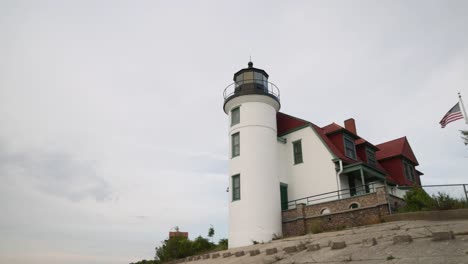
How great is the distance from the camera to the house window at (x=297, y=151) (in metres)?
24.1

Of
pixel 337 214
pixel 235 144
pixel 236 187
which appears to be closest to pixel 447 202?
pixel 337 214

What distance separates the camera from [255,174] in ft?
71.7

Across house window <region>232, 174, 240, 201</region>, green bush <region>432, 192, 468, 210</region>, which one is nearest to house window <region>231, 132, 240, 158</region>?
house window <region>232, 174, 240, 201</region>

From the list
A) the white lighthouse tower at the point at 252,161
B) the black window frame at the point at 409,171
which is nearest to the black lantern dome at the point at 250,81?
the white lighthouse tower at the point at 252,161

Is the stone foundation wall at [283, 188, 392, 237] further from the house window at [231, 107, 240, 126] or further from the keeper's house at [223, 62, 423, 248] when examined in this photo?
the house window at [231, 107, 240, 126]

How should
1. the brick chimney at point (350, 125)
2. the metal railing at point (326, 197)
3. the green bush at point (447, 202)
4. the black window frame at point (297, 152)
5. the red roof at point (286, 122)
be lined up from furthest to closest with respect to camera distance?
the brick chimney at point (350, 125), the red roof at point (286, 122), the black window frame at point (297, 152), the metal railing at point (326, 197), the green bush at point (447, 202)

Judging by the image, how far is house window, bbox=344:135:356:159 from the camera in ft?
81.3

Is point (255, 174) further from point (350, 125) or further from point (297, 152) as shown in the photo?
point (350, 125)

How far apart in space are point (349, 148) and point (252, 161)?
294 inches

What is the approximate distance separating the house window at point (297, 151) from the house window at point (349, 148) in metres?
3.17

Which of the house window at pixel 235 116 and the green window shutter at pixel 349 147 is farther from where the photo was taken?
the green window shutter at pixel 349 147

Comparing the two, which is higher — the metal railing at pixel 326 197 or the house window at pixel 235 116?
the house window at pixel 235 116

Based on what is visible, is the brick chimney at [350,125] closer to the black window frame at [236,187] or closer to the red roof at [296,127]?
the red roof at [296,127]

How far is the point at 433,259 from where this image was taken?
26.6 feet
